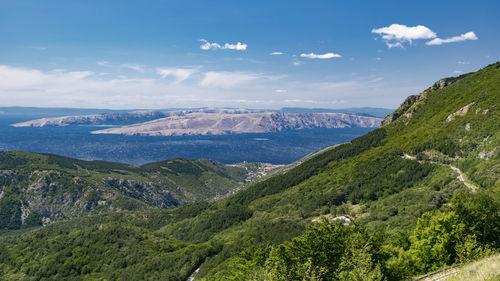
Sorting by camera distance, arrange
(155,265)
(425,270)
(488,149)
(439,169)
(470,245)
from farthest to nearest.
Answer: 1. (155,265)
2. (439,169)
3. (488,149)
4. (425,270)
5. (470,245)

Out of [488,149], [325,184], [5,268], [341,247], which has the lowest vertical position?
[5,268]

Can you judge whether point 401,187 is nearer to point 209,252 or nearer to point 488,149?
point 488,149

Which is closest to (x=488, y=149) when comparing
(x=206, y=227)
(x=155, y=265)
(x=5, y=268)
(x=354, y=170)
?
(x=354, y=170)

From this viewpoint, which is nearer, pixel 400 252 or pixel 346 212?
pixel 400 252

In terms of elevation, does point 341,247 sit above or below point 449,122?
below

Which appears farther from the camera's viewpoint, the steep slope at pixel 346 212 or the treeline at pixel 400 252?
the steep slope at pixel 346 212

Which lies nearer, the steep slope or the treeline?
the treeline

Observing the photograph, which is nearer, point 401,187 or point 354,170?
point 401,187

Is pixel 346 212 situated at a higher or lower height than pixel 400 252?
lower
